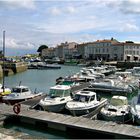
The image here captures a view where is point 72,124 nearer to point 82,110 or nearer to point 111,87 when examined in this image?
point 82,110

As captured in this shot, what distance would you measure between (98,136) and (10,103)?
35.3 ft

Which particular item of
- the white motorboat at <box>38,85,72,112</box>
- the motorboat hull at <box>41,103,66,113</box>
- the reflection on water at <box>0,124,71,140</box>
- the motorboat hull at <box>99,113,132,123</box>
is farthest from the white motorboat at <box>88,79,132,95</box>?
the reflection on water at <box>0,124,71,140</box>

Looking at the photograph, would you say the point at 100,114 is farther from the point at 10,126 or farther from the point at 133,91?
the point at 133,91

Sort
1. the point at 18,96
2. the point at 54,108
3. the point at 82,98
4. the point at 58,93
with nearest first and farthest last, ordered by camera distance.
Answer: the point at 54,108
the point at 82,98
the point at 58,93
the point at 18,96

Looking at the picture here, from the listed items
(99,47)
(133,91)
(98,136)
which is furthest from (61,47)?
(98,136)

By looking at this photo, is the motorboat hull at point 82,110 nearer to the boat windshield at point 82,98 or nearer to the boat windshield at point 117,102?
the boat windshield at point 82,98

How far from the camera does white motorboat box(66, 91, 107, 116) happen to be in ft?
72.4

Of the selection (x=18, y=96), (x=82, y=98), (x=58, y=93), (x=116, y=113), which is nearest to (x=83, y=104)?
(x=82, y=98)

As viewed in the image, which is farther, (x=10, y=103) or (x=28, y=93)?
(x=28, y=93)

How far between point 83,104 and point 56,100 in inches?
94.0

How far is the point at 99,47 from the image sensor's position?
129500 millimetres

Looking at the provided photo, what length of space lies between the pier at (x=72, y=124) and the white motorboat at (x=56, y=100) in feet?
3.78

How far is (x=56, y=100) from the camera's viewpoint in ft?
78.0

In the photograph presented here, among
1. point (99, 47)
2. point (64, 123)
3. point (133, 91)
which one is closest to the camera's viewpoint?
point (64, 123)
